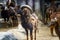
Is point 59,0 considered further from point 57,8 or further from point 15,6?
point 15,6

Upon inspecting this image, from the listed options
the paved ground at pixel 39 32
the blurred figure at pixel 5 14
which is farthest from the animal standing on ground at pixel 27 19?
the blurred figure at pixel 5 14

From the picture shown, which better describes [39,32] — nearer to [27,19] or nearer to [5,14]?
[27,19]

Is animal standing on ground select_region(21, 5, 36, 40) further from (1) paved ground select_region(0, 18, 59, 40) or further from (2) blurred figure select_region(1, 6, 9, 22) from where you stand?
(2) blurred figure select_region(1, 6, 9, 22)

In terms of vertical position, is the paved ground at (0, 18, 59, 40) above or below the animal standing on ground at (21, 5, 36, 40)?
below

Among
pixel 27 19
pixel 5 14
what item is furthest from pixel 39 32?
pixel 5 14

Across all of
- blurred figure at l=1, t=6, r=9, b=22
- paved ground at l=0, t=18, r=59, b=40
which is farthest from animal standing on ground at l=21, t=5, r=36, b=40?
blurred figure at l=1, t=6, r=9, b=22

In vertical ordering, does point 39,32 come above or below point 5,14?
below

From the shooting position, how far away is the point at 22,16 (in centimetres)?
389

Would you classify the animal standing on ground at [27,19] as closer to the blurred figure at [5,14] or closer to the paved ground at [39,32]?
the paved ground at [39,32]

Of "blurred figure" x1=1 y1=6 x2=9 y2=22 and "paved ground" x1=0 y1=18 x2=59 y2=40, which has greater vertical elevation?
"blurred figure" x1=1 y1=6 x2=9 y2=22

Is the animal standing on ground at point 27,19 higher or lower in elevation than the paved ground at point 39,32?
higher

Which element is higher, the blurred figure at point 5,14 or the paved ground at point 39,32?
the blurred figure at point 5,14

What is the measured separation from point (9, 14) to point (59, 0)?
59 cm

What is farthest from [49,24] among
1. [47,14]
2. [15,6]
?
[15,6]
